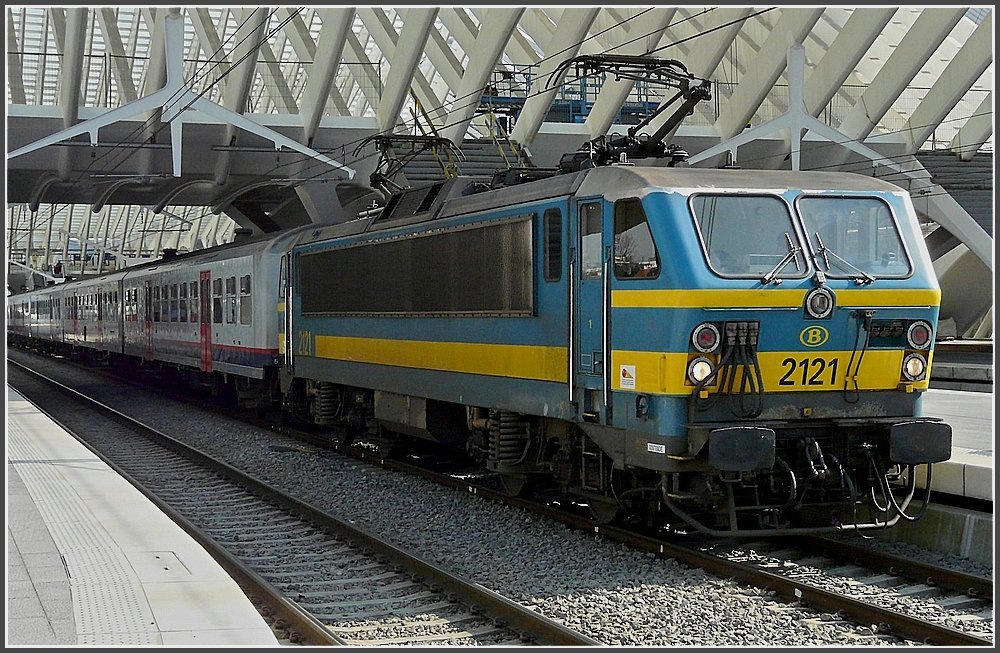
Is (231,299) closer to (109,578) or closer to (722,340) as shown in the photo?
(722,340)

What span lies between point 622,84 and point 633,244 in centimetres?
2010

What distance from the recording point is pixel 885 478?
959 cm

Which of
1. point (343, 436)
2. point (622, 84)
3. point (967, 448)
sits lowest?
point (343, 436)

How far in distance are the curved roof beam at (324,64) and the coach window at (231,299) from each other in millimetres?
7016

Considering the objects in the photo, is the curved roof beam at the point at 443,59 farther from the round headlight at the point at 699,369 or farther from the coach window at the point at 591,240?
the round headlight at the point at 699,369

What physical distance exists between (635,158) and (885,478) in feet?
12.0

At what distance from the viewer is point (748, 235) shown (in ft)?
31.1

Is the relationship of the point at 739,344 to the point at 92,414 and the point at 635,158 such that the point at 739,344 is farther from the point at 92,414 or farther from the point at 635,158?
the point at 92,414

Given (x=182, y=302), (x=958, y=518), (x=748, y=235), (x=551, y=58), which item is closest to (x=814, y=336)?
(x=748, y=235)

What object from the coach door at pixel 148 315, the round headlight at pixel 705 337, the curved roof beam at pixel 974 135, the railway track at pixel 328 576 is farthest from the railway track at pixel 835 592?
the curved roof beam at pixel 974 135

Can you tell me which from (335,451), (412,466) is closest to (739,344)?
(412,466)

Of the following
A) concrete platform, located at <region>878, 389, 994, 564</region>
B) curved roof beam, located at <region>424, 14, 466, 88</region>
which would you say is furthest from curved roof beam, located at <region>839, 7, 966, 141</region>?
concrete platform, located at <region>878, 389, 994, 564</region>

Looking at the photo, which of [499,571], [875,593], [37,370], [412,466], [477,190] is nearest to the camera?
[875,593]

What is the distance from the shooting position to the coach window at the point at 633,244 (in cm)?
934
